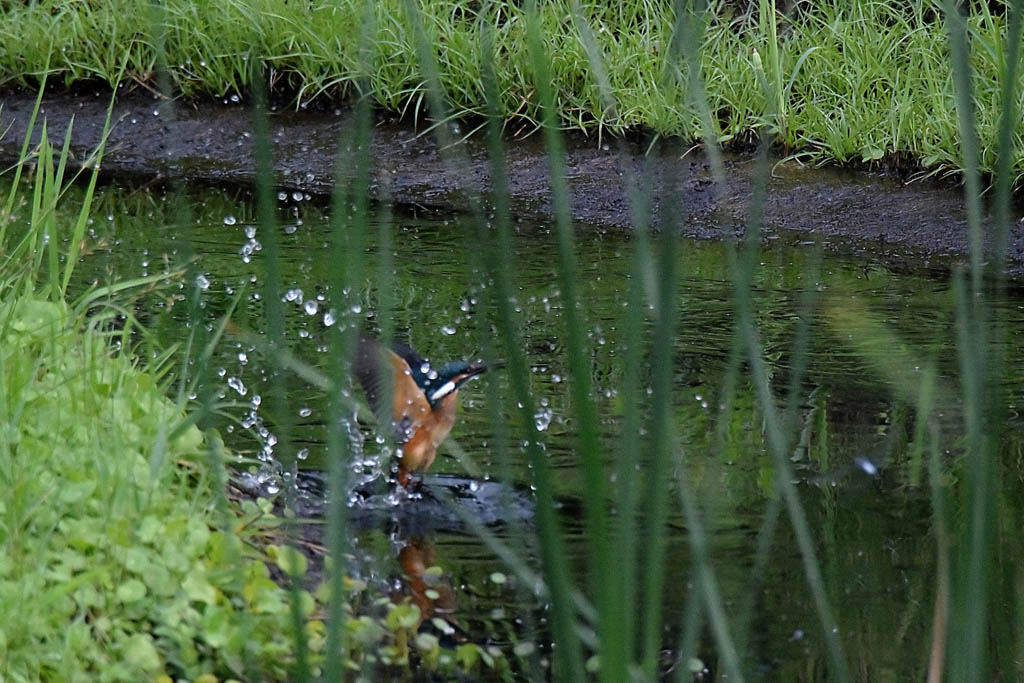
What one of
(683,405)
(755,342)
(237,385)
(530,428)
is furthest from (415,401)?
(530,428)

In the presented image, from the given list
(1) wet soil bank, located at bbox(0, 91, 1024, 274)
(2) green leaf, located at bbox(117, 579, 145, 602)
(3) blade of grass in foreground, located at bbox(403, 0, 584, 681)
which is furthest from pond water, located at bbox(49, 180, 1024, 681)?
(2) green leaf, located at bbox(117, 579, 145, 602)

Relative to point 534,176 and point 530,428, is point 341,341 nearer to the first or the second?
point 530,428

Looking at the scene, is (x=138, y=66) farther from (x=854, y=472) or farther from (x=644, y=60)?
(x=854, y=472)

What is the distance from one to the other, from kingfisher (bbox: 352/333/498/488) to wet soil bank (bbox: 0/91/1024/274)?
206 cm

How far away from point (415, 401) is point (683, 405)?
3.16 feet

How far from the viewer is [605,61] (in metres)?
6.55

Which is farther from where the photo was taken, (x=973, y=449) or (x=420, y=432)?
(x=420, y=432)

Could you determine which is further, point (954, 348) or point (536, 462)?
point (954, 348)

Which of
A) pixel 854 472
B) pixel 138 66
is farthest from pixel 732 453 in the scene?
pixel 138 66

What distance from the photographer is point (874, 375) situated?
4.02 metres

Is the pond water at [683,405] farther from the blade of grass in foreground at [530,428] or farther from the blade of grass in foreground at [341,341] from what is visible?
the blade of grass in foreground at [530,428]

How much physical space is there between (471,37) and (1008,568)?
15.2 ft

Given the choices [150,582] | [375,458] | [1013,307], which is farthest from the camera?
[1013,307]

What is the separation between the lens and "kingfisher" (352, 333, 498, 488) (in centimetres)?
308
